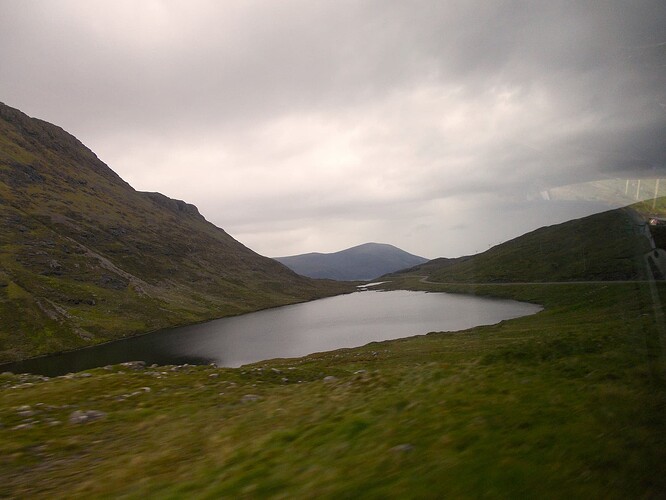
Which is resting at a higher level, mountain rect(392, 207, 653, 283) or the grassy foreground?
mountain rect(392, 207, 653, 283)

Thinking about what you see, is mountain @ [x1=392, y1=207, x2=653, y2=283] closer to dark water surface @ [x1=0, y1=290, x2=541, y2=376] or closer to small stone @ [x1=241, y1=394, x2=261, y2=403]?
dark water surface @ [x1=0, y1=290, x2=541, y2=376]

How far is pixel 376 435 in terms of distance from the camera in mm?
10328

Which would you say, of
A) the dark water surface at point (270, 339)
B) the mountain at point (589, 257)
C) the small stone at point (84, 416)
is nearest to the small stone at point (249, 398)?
the small stone at point (84, 416)

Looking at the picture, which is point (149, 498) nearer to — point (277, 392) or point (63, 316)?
point (277, 392)

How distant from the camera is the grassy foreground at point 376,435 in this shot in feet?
26.2

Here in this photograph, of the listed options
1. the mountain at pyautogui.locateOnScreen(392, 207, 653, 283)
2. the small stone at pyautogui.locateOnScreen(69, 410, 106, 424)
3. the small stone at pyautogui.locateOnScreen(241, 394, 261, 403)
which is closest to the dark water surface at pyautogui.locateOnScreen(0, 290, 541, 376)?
the mountain at pyautogui.locateOnScreen(392, 207, 653, 283)

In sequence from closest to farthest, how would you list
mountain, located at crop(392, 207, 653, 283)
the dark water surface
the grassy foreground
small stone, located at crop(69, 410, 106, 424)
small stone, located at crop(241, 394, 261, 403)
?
the grassy foreground
small stone, located at crop(69, 410, 106, 424)
small stone, located at crop(241, 394, 261, 403)
the dark water surface
mountain, located at crop(392, 207, 653, 283)

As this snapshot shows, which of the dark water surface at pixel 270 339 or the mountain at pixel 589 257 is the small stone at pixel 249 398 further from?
the mountain at pixel 589 257

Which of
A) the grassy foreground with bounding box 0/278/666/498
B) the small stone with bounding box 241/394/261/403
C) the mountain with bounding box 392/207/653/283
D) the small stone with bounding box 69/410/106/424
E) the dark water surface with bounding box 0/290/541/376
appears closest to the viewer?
the grassy foreground with bounding box 0/278/666/498

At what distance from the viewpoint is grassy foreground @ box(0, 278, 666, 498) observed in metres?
7.99

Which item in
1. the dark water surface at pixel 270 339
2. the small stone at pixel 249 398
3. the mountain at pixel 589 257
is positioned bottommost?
the dark water surface at pixel 270 339

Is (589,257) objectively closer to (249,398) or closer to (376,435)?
(249,398)

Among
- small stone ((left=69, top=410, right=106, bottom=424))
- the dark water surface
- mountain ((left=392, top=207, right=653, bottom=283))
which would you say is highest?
mountain ((left=392, top=207, right=653, bottom=283))

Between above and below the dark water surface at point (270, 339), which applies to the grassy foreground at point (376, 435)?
above
